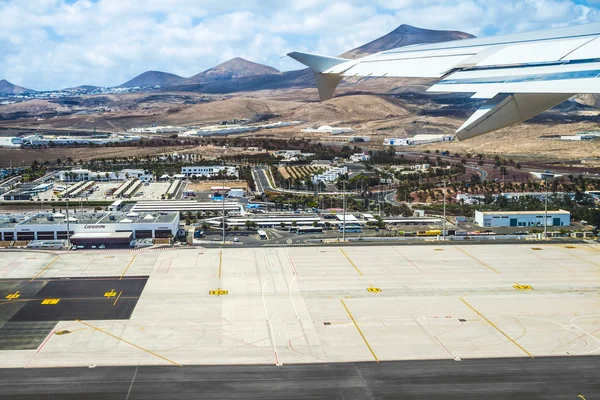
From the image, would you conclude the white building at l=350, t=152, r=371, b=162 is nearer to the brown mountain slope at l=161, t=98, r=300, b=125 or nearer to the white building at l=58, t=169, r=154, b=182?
the white building at l=58, t=169, r=154, b=182

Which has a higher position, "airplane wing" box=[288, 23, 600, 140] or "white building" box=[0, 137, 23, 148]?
"airplane wing" box=[288, 23, 600, 140]

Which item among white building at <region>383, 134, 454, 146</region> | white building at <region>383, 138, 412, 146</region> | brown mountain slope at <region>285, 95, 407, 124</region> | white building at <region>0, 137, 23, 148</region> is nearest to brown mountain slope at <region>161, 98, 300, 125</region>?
brown mountain slope at <region>285, 95, 407, 124</region>

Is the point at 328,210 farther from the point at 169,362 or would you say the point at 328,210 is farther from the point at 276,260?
the point at 169,362

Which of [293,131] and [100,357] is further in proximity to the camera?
[293,131]

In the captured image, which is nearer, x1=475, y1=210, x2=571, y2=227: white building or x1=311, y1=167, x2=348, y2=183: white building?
x1=475, y1=210, x2=571, y2=227: white building

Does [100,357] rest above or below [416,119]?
below

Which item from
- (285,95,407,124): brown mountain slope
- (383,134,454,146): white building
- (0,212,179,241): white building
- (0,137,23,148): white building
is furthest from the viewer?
(285,95,407,124): brown mountain slope

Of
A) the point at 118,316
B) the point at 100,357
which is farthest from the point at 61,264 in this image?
the point at 100,357

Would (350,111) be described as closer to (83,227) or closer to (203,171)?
(203,171)
